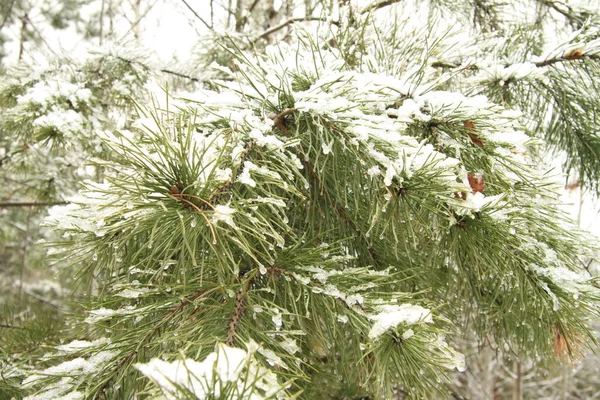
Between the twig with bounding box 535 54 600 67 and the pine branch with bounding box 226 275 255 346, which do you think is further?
the twig with bounding box 535 54 600 67

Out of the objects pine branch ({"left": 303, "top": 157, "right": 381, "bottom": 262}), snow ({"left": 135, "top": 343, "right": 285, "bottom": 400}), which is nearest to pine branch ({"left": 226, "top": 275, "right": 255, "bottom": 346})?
snow ({"left": 135, "top": 343, "right": 285, "bottom": 400})

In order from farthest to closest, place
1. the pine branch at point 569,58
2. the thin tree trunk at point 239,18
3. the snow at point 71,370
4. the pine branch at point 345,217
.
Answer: the thin tree trunk at point 239,18
the pine branch at point 569,58
the pine branch at point 345,217
the snow at point 71,370

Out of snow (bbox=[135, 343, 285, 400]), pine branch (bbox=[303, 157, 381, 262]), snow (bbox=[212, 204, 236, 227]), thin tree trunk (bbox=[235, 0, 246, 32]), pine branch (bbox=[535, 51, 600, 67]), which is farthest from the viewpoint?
thin tree trunk (bbox=[235, 0, 246, 32])

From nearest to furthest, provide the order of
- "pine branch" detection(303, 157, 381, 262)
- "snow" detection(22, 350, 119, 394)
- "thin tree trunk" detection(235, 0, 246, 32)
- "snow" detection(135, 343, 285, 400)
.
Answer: "snow" detection(135, 343, 285, 400) < "snow" detection(22, 350, 119, 394) < "pine branch" detection(303, 157, 381, 262) < "thin tree trunk" detection(235, 0, 246, 32)

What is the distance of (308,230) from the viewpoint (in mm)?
1011

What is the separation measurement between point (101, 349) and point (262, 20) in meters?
3.07

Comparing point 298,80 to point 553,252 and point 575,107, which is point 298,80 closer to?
point 553,252

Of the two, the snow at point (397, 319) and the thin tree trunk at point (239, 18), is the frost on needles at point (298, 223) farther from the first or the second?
the thin tree trunk at point (239, 18)

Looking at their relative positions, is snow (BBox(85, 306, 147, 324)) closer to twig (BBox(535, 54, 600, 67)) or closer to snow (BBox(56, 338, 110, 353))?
snow (BBox(56, 338, 110, 353))

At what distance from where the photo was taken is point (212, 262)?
2.63ft

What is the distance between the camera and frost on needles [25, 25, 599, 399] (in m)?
0.67

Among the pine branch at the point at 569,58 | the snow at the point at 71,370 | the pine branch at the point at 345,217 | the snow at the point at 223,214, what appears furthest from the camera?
the pine branch at the point at 569,58

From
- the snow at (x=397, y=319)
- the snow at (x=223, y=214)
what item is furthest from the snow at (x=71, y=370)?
the snow at (x=397, y=319)

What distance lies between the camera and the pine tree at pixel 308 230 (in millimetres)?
662
